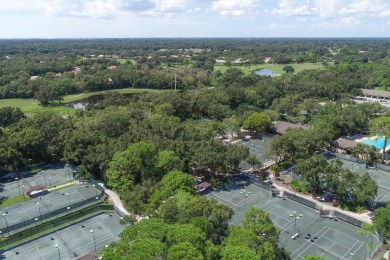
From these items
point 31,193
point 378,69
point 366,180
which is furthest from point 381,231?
point 378,69

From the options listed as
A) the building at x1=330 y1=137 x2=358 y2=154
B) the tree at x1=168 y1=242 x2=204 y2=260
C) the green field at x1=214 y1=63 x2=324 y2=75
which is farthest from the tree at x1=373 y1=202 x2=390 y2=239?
the green field at x1=214 y1=63 x2=324 y2=75

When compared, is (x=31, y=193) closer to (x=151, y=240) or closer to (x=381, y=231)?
(x=151, y=240)

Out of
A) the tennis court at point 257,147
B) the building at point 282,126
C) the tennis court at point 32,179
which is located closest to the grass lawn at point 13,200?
the tennis court at point 32,179

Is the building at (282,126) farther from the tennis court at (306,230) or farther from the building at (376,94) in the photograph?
the building at (376,94)

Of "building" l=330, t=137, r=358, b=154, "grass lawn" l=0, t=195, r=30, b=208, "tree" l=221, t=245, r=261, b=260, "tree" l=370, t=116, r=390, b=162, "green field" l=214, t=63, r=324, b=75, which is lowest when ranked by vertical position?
"grass lawn" l=0, t=195, r=30, b=208

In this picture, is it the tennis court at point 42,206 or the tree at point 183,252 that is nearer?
the tree at point 183,252

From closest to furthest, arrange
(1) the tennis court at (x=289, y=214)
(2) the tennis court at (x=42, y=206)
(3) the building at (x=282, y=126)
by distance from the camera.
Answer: (1) the tennis court at (x=289, y=214)
(2) the tennis court at (x=42, y=206)
(3) the building at (x=282, y=126)

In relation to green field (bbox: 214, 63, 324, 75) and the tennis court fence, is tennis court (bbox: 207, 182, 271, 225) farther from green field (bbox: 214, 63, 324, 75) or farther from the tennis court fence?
green field (bbox: 214, 63, 324, 75)
